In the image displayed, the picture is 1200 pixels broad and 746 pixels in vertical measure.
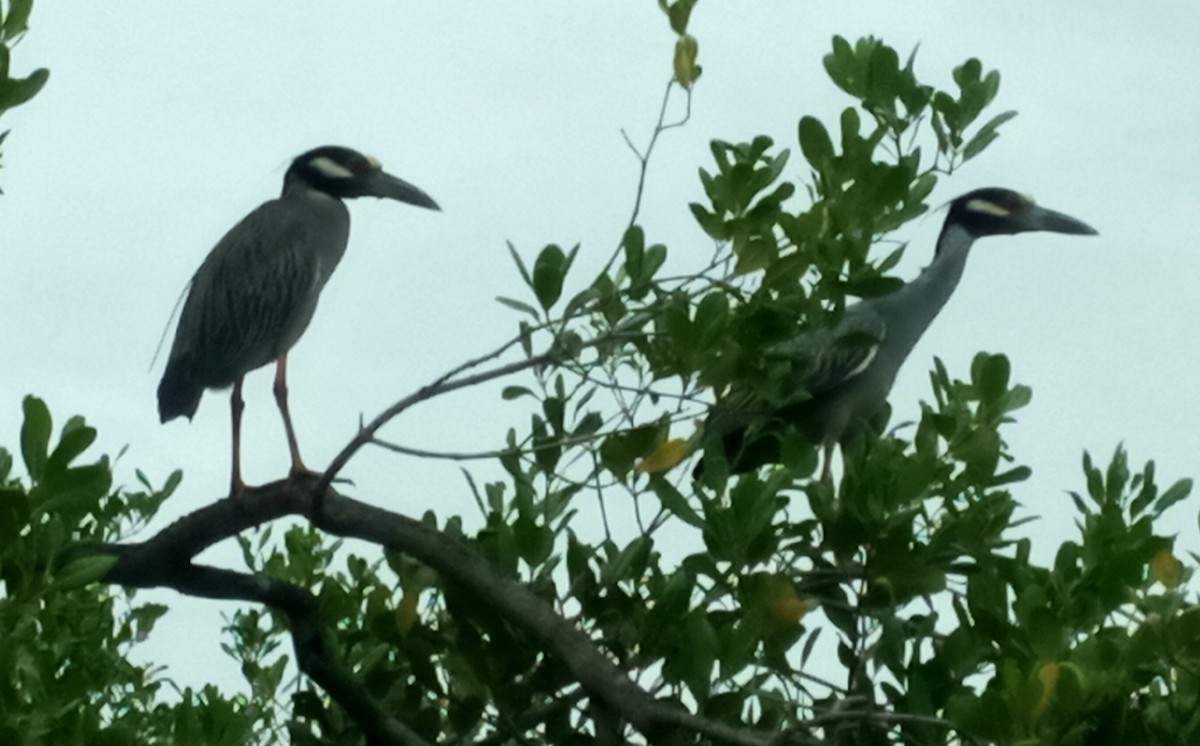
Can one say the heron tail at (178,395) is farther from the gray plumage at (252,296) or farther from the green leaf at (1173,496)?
the green leaf at (1173,496)

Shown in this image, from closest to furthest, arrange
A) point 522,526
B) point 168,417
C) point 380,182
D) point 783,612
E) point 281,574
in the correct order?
point 783,612, point 522,526, point 281,574, point 168,417, point 380,182

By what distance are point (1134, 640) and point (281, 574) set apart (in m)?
2.53

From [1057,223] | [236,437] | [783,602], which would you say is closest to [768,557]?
[783,602]

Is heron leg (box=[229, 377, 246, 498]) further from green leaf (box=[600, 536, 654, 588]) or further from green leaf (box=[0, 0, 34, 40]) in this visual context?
green leaf (box=[0, 0, 34, 40])

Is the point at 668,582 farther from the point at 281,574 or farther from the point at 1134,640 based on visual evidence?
the point at 281,574

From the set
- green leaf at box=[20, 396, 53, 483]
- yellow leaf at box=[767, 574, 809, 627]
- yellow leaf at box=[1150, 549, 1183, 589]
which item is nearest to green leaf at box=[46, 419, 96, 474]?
green leaf at box=[20, 396, 53, 483]

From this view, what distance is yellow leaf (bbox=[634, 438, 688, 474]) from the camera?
3.21 meters

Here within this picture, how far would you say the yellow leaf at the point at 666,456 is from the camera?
321cm

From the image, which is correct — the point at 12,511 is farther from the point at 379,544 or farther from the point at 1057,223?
the point at 1057,223

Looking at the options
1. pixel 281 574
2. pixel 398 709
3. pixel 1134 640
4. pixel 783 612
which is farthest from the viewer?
pixel 281 574

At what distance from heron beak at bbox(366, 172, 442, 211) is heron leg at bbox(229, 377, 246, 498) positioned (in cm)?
96

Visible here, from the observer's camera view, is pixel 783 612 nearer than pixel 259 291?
Yes

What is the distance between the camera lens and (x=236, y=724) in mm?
2967

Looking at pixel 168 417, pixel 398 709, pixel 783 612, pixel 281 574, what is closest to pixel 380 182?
pixel 168 417
